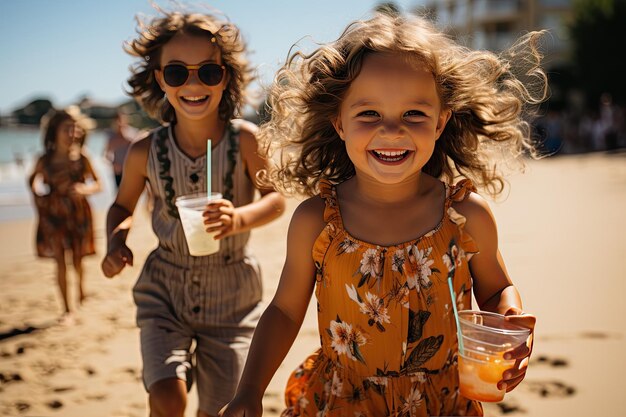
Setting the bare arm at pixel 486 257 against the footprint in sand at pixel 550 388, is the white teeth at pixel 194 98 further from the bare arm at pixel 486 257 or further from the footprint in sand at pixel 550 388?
the footprint in sand at pixel 550 388

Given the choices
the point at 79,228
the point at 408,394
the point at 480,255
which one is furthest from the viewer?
the point at 79,228

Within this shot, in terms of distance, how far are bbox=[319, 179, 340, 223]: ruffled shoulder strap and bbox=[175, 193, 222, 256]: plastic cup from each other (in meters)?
0.66

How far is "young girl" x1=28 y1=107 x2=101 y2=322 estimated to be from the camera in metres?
5.91

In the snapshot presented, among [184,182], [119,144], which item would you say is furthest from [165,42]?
[119,144]

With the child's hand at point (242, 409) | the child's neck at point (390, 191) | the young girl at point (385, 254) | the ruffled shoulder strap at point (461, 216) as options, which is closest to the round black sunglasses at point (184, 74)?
the young girl at point (385, 254)

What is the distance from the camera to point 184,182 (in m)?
2.90

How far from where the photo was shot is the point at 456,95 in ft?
7.13

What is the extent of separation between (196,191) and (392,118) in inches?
54.3

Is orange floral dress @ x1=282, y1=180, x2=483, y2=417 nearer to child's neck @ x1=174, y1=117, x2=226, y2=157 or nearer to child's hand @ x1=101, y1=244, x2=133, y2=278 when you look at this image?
child's hand @ x1=101, y1=244, x2=133, y2=278

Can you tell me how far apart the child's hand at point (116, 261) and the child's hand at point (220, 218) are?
425 mm

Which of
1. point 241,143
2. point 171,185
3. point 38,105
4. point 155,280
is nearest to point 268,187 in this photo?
point 241,143

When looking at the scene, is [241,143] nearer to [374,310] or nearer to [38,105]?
[374,310]

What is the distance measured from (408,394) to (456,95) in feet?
3.74

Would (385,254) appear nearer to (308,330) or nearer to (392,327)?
(392,327)
